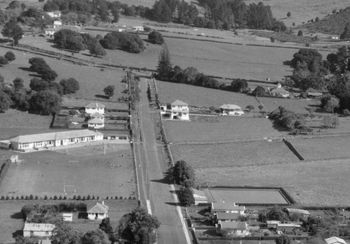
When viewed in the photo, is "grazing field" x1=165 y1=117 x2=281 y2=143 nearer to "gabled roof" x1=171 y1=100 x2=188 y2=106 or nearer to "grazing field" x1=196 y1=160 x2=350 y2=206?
"gabled roof" x1=171 y1=100 x2=188 y2=106

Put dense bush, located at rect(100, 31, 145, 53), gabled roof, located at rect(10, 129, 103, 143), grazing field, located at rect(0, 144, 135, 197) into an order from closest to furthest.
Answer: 1. grazing field, located at rect(0, 144, 135, 197)
2. gabled roof, located at rect(10, 129, 103, 143)
3. dense bush, located at rect(100, 31, 145, 53)

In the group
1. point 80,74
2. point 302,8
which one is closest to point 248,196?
point 80,74

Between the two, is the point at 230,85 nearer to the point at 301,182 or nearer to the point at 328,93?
the point at 328,93

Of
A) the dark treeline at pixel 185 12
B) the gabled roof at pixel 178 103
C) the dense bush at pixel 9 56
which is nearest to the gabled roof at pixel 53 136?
the gabled roof at pixel 178 103

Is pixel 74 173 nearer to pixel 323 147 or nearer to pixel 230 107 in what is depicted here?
pixel 323 147

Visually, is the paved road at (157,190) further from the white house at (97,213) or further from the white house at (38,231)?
the white house at (38,231)

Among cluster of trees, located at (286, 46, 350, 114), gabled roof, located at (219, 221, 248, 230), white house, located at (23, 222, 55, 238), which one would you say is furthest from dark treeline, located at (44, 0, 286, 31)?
white house, located at (23, 222, 55, 238)
